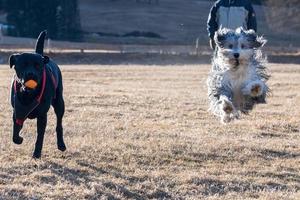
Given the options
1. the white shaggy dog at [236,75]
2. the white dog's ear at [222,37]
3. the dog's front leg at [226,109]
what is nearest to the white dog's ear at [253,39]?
the white shaggy dog at [236,75]

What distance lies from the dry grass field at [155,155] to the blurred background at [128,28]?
1933 cm

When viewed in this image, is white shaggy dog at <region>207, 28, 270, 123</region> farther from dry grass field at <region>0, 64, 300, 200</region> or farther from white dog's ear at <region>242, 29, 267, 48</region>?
dry grass field at <region>0, 64, 300, 200</region>

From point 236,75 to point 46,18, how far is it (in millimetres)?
34777

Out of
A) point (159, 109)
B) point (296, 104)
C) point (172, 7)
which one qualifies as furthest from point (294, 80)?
point (172, 7)

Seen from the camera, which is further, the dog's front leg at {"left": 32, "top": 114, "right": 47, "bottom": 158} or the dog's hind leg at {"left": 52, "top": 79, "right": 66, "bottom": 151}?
the dog's hind leg at {"left": 52, "top": 79, "right": 66, "bottom": 151}

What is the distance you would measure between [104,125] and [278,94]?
6.47 metres

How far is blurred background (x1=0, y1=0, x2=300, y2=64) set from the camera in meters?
33.5

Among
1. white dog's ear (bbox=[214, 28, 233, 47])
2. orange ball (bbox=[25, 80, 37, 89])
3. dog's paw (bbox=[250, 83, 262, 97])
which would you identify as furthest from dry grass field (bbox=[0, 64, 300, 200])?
white dog's ear (bbox=[214, 28, 233, 47])

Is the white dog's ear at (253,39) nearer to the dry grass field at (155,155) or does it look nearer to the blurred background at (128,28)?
the dry grass field at (155,155)

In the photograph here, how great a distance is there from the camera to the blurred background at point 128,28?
33469 millimetres

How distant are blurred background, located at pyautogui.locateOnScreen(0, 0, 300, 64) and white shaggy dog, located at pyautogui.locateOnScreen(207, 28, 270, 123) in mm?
22014

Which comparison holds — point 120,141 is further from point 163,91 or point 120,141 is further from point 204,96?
point 163,91

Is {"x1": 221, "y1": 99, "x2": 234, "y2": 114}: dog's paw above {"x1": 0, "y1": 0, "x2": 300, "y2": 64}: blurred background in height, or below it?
above

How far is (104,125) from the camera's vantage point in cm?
1030
